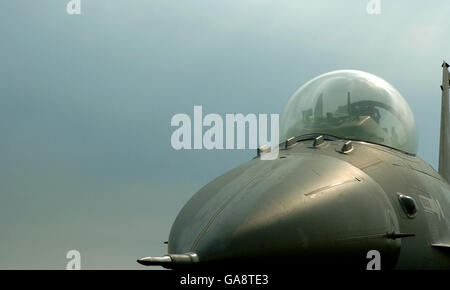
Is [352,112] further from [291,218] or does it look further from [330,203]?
[291,218]

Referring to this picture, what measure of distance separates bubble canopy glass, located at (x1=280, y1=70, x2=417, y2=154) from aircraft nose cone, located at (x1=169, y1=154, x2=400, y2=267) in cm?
221

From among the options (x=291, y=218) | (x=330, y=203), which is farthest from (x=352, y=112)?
(x=291, y=218)

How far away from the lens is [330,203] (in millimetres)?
7230

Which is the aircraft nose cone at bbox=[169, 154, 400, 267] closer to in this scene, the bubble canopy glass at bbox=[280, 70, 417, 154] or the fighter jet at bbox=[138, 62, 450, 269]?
the fighter jet at bbox=[138, 62, 450, 269]

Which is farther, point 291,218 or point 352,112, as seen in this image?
point 352,112

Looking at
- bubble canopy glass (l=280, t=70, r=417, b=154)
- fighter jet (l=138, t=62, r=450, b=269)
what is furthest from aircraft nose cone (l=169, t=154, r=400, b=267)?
bubble canopy glass (l=280, t=70, r=417, b=154)

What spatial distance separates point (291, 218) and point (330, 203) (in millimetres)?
616

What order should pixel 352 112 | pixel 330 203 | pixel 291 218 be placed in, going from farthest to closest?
1. pixel 352 112
2. pixel 330 203
3. pixel 291 218

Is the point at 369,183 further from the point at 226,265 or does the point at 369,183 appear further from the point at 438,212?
the point at 226,265
